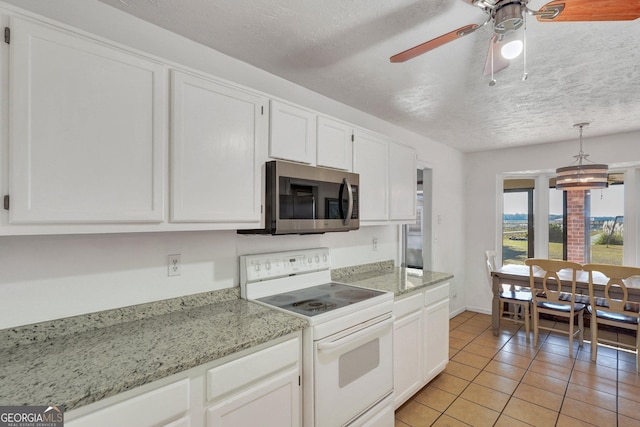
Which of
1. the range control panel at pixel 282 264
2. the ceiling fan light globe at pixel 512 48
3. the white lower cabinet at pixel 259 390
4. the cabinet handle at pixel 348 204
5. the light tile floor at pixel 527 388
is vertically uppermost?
the ceiling fan light globe at pixel 512 48

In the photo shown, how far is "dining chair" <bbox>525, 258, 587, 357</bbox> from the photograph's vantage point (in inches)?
126

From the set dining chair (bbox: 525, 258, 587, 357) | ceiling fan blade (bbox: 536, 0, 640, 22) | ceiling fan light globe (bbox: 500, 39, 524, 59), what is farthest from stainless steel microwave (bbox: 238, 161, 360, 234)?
dining chair (bbox: 525, 258, 587, 357)

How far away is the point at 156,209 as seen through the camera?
1393 millimetres

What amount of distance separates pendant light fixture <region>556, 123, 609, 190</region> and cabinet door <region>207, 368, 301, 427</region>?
3177 millimetres

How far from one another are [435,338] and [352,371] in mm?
1166

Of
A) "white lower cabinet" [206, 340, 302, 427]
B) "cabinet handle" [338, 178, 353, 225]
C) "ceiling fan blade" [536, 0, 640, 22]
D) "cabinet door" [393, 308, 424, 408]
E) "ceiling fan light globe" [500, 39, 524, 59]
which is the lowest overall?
"cabinet door" [393, 308, 424, 408]

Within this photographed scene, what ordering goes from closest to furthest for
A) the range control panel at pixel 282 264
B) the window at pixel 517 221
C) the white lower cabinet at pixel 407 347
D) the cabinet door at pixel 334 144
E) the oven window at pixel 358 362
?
1. the oven window at pixel 358 362
2. the range control panel at pixel 282 264
3. the cabinet door at pixel 334 144
4. the white lower cabinet at pixel 407 347
5. the window at pixel 517 221

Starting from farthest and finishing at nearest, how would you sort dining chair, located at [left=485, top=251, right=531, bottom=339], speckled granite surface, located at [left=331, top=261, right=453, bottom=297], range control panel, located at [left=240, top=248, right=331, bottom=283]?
dining chair, located at [left=485, top=251, right=531, bottom=339] → speckled granite surface, located at [left=331, top=261, right=453, bottom=297] → range control panel, located at [left=240, top=248, right=331, bottom=283]

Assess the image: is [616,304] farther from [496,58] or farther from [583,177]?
[496,58]

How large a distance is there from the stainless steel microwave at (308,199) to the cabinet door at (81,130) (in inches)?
23.2

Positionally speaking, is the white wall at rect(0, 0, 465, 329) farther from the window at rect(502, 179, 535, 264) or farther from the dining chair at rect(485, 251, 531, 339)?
the window at rect(502, 179, 535, 264)

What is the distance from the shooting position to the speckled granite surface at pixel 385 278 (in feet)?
7.78

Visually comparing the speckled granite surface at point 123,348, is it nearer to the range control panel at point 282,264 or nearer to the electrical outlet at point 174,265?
the electrical outlet at point 174,265

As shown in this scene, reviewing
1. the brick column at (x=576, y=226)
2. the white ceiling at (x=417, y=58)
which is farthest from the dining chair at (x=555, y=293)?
the white ceiling at (x=417, y=58)
